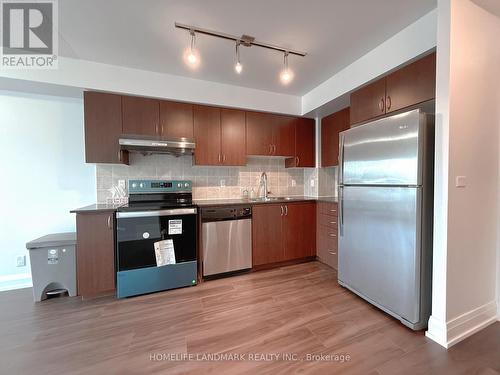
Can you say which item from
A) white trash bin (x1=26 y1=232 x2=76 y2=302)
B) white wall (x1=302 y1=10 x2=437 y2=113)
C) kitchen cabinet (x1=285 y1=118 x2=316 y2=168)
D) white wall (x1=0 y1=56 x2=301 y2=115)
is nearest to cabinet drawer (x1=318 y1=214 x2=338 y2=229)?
kitchen cabinet (x1=285 y1=118 x2=316 y2=168)

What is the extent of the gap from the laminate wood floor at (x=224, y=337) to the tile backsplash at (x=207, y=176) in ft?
4.40

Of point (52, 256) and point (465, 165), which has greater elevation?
point (465, 165)

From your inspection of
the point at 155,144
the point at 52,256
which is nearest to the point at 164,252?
the point at 52,256

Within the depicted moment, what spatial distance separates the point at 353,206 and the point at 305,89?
1857mm

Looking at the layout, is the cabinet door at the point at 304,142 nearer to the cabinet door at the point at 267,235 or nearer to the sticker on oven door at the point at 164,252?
the cabinet door at the point at 267,235

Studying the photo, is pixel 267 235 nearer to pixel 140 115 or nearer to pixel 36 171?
pixel 140 115

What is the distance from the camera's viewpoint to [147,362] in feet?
4.66

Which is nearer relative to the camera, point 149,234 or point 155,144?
point 149,234

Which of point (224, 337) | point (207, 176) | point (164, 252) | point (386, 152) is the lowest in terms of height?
point (224, 337)

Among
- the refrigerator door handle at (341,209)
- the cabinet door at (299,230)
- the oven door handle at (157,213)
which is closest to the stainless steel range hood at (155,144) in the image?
the oven door handle at (157,213)

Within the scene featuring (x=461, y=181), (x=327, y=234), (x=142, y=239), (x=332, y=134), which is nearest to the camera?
(x=461, y=181)

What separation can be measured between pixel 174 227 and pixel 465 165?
2.63m

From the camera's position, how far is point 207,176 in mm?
3189

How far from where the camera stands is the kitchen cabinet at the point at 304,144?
135 inches
